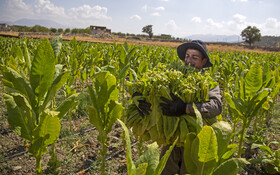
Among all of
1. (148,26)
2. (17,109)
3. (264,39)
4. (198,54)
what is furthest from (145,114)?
(264,39)

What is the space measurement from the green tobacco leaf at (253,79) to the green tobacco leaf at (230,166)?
1.04 metres

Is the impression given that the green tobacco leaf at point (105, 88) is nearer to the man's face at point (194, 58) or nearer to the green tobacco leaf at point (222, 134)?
the green tobacco leaf at point (222, 134)

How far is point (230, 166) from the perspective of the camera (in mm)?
758

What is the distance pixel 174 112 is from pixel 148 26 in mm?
76943

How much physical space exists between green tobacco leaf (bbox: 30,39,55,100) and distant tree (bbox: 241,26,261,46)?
64.6 meters

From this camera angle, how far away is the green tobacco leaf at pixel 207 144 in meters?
0.65

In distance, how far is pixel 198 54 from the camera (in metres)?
2.49

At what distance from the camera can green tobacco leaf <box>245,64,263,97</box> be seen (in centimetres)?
156

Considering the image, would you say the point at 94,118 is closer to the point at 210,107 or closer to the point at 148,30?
the point at 210,107

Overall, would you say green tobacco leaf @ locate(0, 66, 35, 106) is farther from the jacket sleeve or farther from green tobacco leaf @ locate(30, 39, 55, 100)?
the jacket sleeve

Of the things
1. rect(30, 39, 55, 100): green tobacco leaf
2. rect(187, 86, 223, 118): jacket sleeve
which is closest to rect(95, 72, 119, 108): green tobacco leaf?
rect(30, 39, 55, 100): green tobacco leaf

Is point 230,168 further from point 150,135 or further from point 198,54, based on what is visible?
point 198,54

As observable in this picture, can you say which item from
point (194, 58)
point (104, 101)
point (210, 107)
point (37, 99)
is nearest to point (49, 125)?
point (37, 99)

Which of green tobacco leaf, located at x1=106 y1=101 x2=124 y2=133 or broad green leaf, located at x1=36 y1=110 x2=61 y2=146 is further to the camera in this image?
green tobacco leaf, located at x1=106 y1=101 x2=124 y2=133
